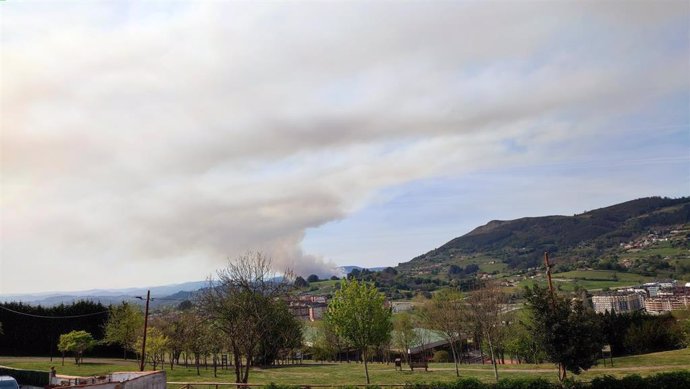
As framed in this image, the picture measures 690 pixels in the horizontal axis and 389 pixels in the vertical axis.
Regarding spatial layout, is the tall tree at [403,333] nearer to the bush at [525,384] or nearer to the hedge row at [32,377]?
the bush at [525,384]

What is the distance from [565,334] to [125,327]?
52175 mm

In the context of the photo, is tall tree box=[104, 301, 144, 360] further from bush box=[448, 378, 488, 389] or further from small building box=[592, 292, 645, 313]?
small building box=[592, 292, 645, 313]

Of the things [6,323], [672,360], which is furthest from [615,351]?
[6,323]

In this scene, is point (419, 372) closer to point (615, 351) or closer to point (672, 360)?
point (672, 360)

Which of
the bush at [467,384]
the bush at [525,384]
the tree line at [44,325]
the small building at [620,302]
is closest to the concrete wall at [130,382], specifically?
the bush at [467,384]

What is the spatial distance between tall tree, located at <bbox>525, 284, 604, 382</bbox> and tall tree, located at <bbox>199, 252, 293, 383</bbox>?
763 inches

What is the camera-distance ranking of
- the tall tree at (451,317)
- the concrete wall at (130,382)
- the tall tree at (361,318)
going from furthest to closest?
the tall tree at (451,317) → the tall tree at (361,318) → the concrete wall at (130,382)

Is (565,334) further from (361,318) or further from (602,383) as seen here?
(361,318)

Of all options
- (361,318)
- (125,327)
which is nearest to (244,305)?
(361,318)

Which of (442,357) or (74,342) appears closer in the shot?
(74,342)

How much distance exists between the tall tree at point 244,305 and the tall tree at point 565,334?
19.4 meters

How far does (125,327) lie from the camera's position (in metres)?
56.5

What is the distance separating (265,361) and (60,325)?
32961 millimetres

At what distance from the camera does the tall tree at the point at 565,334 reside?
25.1m
